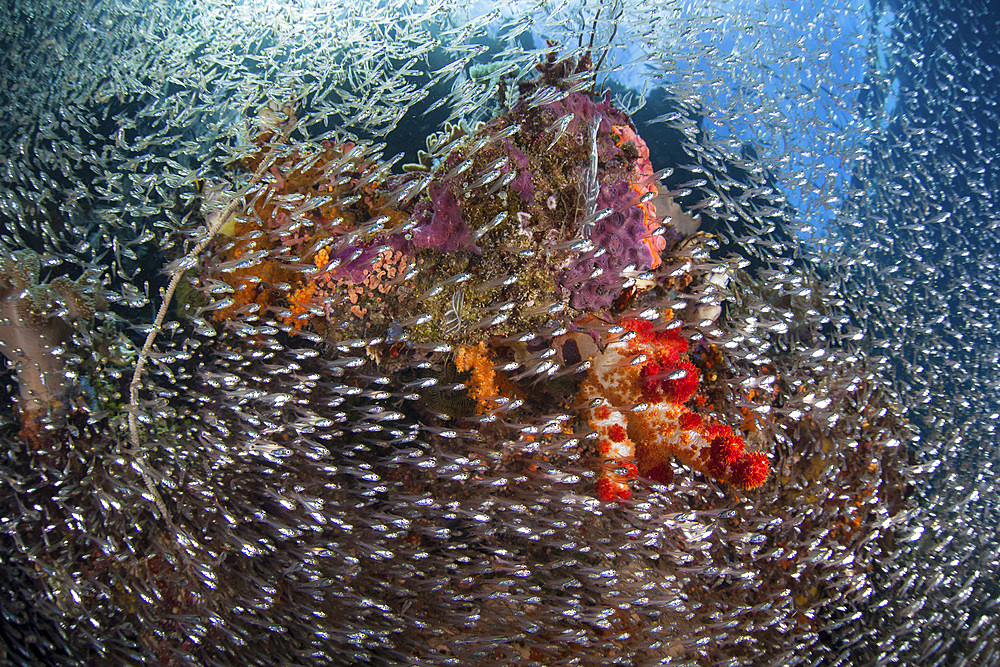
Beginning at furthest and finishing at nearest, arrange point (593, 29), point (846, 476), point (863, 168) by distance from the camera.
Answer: point (863, 168), point (846, 476), point (593, 29)

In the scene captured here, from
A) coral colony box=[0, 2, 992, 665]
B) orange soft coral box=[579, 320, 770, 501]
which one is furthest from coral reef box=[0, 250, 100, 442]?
orange soft coral box=[579, 320, 770, 501]

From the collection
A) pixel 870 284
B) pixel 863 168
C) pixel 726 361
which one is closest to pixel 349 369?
pixel 726 361

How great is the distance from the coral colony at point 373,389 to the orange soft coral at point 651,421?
0.03 meters

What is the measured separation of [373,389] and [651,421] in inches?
94.8

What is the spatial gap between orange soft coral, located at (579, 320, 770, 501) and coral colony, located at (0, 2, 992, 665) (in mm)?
26

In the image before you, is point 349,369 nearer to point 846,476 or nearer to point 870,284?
point 846,476

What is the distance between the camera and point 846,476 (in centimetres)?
477

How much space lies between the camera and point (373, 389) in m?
3.65

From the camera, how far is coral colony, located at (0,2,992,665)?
130 inches

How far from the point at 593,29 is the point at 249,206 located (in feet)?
11.1

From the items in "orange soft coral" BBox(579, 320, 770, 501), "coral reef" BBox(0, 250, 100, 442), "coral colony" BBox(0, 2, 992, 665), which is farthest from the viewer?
"orange soft coral" BBox(579, 320, 770, 501)

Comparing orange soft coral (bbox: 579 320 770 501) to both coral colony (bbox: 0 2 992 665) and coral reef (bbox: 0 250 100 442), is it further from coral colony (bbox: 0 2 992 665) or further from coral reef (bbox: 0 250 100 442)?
coral reef (bbox: 0 250 100 442)

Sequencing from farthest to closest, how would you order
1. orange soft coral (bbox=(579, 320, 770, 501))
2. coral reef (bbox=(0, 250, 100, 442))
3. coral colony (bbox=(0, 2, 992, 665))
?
orange soft coral (bbox=(579, 320, 770, 501))
coral reef (bbox=(0, 250, 100, 442))
coral colony (bbox=(0, 2, 992, 665))

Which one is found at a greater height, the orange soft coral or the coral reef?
the orange soft coral
